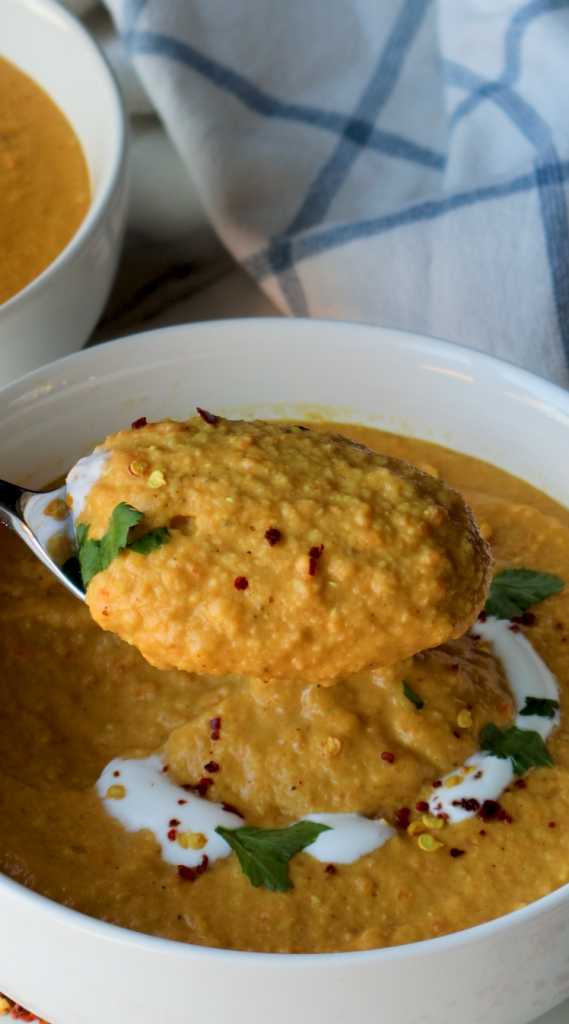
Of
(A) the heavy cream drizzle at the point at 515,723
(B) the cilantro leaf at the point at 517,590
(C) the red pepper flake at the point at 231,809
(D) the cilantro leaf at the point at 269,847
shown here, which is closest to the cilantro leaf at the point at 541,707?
(A) the heavy cream drizzle at the point at 515,723

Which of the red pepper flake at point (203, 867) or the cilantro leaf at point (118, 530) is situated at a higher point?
the cilantro leaf at point (118, 530)

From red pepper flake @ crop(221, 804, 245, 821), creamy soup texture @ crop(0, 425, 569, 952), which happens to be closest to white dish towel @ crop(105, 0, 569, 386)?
creamy soup texture @ crop(0, 425, 569, 952)

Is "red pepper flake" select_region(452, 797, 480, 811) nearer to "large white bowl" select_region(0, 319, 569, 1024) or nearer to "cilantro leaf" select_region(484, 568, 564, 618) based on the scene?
"large white bowl" select_region(0, 319, 569, 1024)

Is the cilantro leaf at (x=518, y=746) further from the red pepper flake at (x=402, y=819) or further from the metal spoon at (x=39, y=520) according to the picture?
the metal spoon at (x=39, y=520)

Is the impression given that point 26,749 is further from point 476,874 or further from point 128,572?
point 476,874

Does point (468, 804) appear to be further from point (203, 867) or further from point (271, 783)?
point (203, 867)

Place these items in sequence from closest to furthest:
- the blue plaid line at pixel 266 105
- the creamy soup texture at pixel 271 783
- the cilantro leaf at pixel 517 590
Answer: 1. the creamy soup texture at pixel 271 783
2. the cilantro leaf at pixel 517 590
3. the blue plaid line at pixel 266 105
